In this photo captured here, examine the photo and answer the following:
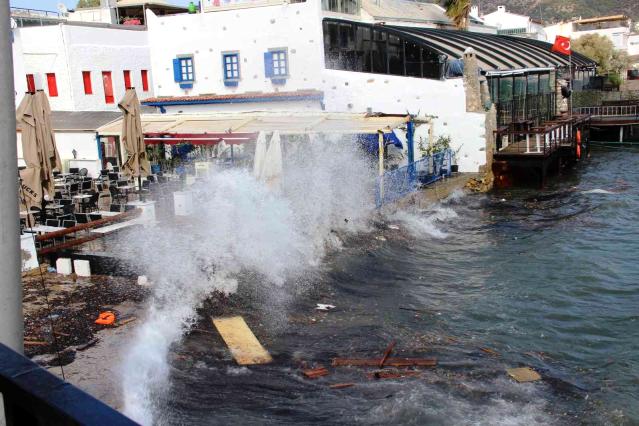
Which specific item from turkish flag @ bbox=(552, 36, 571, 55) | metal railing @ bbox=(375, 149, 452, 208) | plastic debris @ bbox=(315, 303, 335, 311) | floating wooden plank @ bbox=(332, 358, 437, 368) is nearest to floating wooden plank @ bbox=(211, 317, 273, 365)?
floating wooden plank @ bbox=(332, 358, 437, 368)

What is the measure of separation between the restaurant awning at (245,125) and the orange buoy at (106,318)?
963 cm

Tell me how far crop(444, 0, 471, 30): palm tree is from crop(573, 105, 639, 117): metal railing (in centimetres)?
981

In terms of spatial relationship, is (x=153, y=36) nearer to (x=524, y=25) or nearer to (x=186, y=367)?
(x=186, y=367)

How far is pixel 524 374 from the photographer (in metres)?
9.06

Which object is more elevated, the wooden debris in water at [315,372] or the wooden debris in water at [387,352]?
the wooden debris in water at [315,372]

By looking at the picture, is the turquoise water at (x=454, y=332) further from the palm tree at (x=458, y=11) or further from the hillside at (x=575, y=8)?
the hillside at (x=575, y=8)

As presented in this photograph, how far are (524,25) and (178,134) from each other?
1984 inches

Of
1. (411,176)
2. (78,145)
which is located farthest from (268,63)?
(411,176)

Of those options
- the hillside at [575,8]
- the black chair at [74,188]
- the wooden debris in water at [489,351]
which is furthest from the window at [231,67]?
the hillside at [575,8]

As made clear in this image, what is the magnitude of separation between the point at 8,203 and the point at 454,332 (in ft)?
31.1

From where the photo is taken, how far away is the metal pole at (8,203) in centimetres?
222

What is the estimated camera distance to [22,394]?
1.71m

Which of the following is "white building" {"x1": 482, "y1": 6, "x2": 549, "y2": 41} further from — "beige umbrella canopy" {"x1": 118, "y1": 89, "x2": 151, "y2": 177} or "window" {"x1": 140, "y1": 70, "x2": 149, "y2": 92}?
"beige umbrella canopy" {"x1": 118, "y1": 89, "x2": 151, "y2": 177}

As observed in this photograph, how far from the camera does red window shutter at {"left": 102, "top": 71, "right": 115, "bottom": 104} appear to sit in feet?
105
